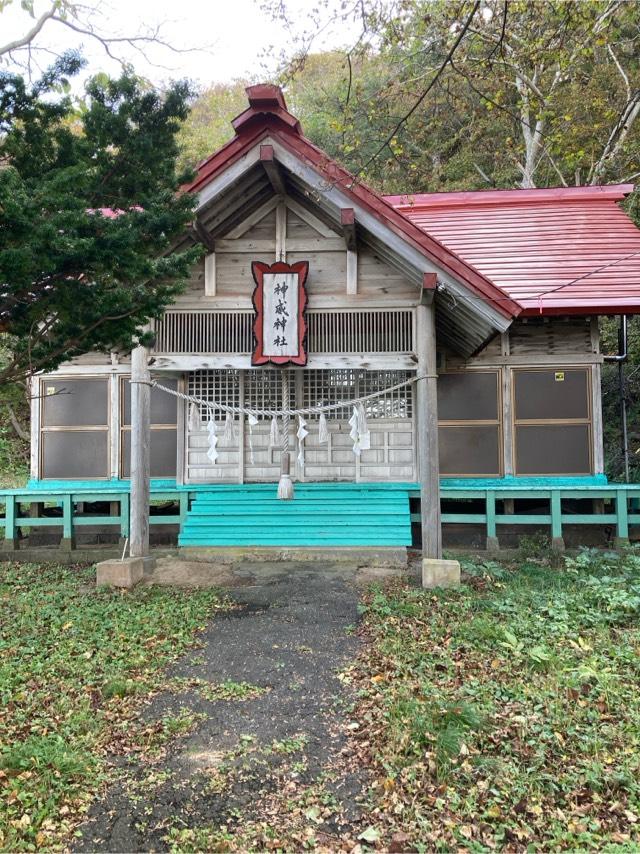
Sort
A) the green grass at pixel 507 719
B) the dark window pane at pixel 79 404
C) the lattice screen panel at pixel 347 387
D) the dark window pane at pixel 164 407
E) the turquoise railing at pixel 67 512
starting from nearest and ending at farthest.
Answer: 1. the green grass at pixel 507 719
2. the turquoise railing at pixel 67 512
3. the lattice screen panel at pixel 347 387
4. the dark window pane at pixel 164 407
5. the dark window pane at pixel 79 404

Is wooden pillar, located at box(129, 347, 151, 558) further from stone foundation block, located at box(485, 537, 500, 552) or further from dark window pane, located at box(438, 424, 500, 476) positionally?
dark window pane, located at box(438, 424, 500, 476)

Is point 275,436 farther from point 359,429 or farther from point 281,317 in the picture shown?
point 281,317

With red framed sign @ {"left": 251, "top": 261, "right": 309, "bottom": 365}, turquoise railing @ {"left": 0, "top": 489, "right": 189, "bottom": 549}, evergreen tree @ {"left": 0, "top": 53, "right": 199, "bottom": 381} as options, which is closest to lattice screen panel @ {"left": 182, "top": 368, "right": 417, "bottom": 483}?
turquoise railing @ {"left": 0, "top": 489, "right": 189, "bottom": 549}

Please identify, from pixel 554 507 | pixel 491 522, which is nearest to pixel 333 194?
pixel 491 522

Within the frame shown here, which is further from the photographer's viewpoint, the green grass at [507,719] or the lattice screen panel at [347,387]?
the lattice screen panel at [347,387]

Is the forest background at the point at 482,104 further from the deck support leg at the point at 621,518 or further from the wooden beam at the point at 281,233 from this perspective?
the deck support leg at the point at 621,518

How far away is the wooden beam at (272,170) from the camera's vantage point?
6.88 meters

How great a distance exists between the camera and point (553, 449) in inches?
394

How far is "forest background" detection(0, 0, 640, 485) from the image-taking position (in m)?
5.73

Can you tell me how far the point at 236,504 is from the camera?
29.8 feet

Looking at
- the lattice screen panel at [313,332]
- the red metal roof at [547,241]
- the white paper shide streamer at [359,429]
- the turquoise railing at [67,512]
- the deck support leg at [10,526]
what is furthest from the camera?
the red metal roof at [547,241]

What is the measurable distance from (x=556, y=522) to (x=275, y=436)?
4.56m

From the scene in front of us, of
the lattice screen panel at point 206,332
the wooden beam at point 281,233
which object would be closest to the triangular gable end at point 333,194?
the wooden beam at point 281,233

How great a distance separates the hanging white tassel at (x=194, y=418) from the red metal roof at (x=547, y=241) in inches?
222
